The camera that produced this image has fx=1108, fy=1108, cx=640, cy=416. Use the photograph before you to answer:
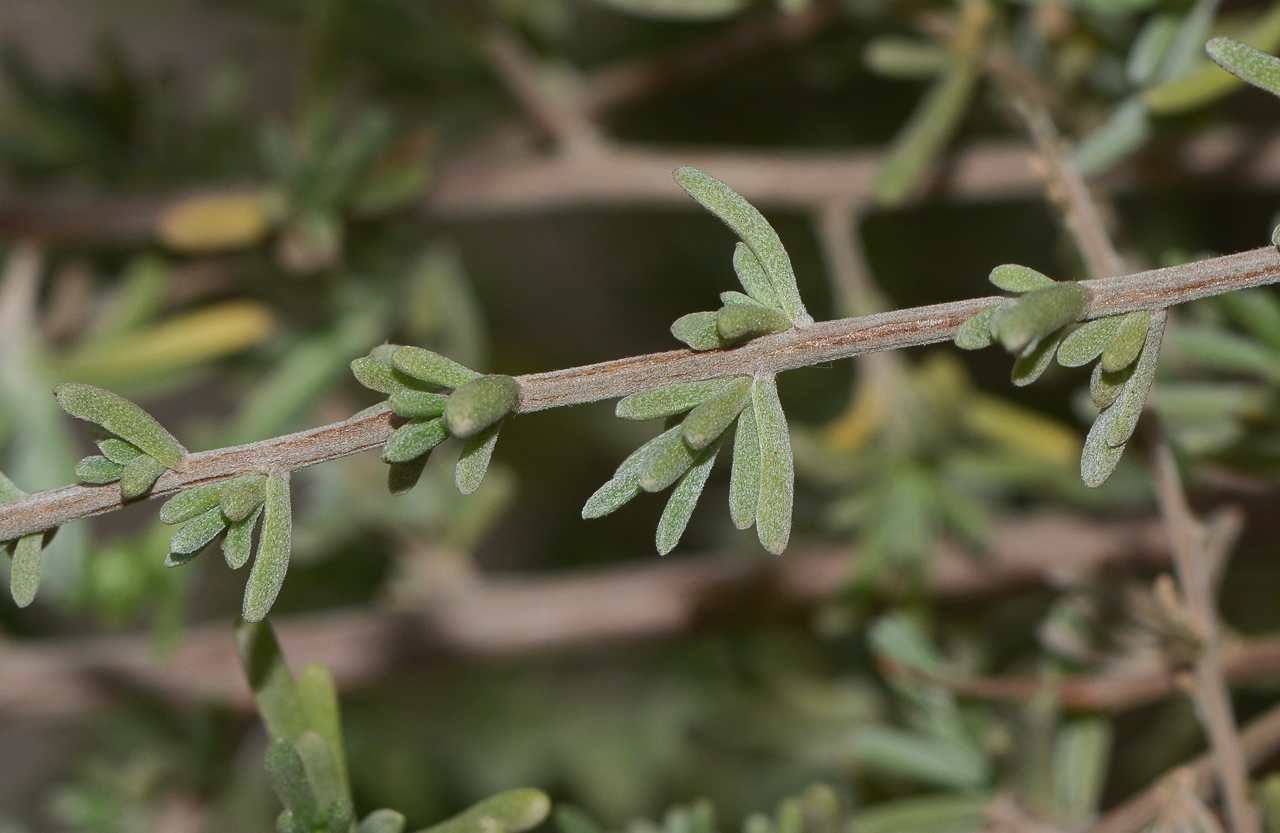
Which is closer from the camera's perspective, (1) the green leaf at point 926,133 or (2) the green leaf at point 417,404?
(2) the green leaf at point 417,404

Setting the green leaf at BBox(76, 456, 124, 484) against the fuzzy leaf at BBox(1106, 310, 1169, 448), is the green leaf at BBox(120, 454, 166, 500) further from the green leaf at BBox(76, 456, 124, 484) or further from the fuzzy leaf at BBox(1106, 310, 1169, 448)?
the fuzzy leaf at BBox(1106, 310, 1169, 448)

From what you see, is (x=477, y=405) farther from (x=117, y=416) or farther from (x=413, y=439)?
(x=117, y=416)

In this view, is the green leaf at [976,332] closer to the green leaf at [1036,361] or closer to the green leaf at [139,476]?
the green leaf at [1036,361]

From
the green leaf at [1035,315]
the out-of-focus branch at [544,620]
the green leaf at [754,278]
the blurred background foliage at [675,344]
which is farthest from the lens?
the out-of-focus branch at [544,620]

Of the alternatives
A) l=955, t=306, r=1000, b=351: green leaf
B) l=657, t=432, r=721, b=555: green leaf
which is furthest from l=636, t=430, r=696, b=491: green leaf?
l=955, t=306, r=1000, b=351: green leaf

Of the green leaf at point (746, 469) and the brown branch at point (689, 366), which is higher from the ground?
the brown branch at point (689, 366)

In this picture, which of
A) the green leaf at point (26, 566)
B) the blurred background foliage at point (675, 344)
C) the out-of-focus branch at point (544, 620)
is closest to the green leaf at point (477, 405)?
the green leaf at point (26, 566)

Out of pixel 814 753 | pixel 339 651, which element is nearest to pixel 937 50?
pixel 814 753
